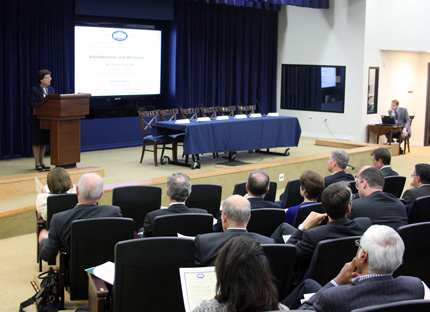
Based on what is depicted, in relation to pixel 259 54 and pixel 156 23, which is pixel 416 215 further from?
pixel 259 54

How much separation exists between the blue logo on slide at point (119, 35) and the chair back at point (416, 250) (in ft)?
28.6

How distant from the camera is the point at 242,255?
1.94m

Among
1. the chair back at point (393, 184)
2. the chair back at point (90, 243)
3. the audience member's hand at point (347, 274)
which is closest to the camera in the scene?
the audience member's hand at point (347, 274)

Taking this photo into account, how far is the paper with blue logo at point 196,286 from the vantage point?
8.08ft

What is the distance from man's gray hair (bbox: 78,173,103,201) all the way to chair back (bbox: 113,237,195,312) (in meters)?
0.96

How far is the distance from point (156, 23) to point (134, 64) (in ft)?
4.01

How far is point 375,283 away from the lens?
2.32 meters

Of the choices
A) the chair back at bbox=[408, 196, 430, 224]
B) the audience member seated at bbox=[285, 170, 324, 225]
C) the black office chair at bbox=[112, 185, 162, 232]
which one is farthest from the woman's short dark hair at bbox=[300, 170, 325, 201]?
the black office chair at bbox=[112, 185, 162, 232]

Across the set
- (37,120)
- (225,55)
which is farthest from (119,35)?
(37,120)

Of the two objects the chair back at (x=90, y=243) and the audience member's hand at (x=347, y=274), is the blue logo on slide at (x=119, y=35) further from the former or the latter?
the audience member's hand at (x=347, y=274)

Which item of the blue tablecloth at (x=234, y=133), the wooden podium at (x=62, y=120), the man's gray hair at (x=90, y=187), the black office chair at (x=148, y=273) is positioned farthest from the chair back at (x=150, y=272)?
the blue tablecloth at (x=234, y=133)

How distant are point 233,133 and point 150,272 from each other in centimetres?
661

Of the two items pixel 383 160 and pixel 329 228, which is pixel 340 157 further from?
pixel 329 228

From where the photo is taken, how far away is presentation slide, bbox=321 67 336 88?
13195 mm
